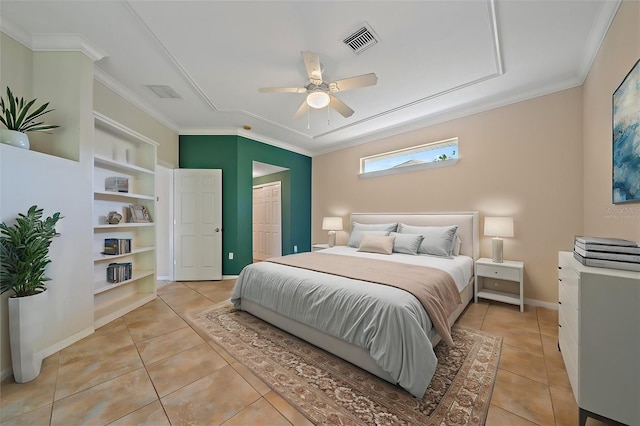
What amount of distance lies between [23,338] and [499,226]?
458 cm

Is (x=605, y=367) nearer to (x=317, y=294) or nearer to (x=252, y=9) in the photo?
(x=317, y=294)

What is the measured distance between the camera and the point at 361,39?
210 centimetres

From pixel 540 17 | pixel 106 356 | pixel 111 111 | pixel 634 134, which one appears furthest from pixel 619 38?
pixel 111 111

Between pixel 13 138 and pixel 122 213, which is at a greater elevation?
pixel 13 138

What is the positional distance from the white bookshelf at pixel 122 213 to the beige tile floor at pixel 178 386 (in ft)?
2.02

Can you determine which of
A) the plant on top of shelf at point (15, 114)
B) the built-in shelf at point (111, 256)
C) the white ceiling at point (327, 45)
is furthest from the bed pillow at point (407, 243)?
the plant on top of shelf at point (15, 114)

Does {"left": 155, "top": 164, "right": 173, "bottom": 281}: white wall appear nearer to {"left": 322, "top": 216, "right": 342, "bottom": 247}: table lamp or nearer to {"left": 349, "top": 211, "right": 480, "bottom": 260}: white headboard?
{"left": 322, "top": 216, "right": 342, "bottom": 247}: table lamp

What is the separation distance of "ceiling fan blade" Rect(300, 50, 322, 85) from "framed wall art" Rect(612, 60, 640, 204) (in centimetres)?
215

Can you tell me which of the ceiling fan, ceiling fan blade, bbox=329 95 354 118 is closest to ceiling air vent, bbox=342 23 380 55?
the ceiling fan

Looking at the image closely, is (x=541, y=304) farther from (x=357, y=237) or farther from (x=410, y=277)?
(x=357, y=237)

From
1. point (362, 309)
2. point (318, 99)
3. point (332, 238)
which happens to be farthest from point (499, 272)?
point (318, 99)

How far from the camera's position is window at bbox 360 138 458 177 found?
369 cm

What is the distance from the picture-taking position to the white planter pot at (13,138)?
1.76m

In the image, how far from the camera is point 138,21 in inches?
76.5
